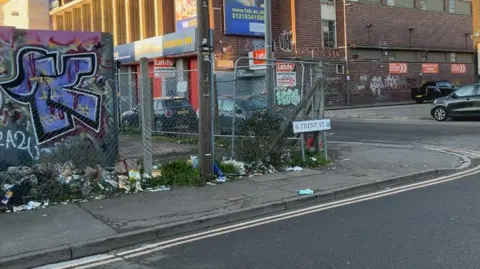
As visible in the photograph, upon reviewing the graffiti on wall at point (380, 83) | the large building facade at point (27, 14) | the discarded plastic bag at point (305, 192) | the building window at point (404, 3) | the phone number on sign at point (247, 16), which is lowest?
the discarded plastic bag at point (305, 192)

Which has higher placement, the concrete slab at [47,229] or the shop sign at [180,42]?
the shop sign at [180,42]

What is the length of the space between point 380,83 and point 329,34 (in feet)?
19.5

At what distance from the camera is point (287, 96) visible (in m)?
11.6

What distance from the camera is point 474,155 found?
12.0 m

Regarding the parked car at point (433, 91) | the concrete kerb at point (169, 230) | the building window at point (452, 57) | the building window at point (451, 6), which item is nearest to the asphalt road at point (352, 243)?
the concrete kerb at point (169, 230)

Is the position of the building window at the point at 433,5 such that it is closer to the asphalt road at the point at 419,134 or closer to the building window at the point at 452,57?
the building window at the point at 452,57

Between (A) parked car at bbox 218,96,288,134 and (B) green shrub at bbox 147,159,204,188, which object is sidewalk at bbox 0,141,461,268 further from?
(A) parked car at bbox 218,96,288,134

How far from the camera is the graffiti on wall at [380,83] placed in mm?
38719

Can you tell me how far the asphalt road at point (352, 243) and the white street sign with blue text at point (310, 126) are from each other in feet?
11.1

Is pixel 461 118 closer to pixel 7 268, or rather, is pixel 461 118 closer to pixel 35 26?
pixel 7 268

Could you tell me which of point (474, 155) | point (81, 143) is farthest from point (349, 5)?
point (81, 143)

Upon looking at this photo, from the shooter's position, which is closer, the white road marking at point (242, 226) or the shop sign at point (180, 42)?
the white road marking at point (242, 226)

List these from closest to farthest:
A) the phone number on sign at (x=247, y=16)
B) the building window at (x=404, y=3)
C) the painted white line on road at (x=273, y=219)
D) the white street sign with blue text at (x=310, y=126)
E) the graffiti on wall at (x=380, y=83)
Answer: the painted white line on road at (x=273, y=219) < the white street sign with blue text at (x=310, y=126) < the phone number on sign at (x=247, y=16) < the graffiti on wall at (x=380, y=83) < the building window at (x=404, y=3)

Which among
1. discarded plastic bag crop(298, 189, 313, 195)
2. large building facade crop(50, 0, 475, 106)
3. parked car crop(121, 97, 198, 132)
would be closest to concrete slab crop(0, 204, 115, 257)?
discarded plastic bag crop(298, 189, 313, 195)
